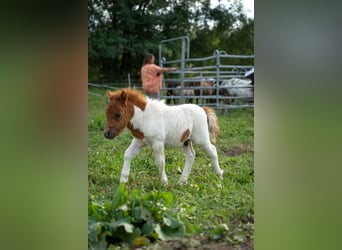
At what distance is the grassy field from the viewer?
242 centimetres

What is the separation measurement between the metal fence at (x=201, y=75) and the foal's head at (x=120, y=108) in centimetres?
15

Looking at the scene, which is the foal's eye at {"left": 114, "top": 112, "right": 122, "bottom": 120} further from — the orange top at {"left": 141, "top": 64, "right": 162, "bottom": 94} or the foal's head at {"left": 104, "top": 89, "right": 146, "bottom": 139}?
the orange top at {"left": 141, "top": 64, "right": 162, "bottom": 94}

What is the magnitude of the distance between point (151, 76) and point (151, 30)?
0.20 meters

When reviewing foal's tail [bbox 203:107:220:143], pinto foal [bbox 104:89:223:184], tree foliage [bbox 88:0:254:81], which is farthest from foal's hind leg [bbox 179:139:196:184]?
tree foliage [bbox 88:0:254:81]

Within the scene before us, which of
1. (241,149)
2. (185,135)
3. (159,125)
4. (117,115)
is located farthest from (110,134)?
(241,149)

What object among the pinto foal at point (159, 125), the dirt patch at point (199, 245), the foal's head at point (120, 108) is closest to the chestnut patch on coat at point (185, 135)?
the pinto foal at point (159, 125)

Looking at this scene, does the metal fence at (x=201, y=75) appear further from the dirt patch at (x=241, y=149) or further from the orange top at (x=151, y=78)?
the dirt patch at (x=241, y=149)

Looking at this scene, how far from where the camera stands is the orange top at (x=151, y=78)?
2537mm
